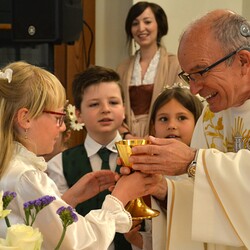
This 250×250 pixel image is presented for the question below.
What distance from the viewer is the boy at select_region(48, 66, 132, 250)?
10.2 ft

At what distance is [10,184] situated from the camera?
6.52 feet

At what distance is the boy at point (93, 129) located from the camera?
3100 millimetres

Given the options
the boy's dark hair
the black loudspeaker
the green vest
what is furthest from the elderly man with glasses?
the black loudspeaker

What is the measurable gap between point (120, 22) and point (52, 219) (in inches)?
166

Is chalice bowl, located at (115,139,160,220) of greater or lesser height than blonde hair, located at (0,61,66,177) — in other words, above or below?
below

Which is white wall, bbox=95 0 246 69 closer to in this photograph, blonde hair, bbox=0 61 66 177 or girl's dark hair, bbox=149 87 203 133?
girl's dark hair, bbox=149 87 203 133

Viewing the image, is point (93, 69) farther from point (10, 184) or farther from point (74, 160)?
point (10, 184)

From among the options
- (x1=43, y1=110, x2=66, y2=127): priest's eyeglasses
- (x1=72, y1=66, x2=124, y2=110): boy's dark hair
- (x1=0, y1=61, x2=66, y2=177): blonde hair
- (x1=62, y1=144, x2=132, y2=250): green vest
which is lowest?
(x1=62, y1=144, x2=132, y2=250): green vest

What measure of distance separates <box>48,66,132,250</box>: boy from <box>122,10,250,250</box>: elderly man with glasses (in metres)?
0.60

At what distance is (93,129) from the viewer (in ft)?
10.6

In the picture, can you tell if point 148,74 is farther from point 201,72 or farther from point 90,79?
point 201,72

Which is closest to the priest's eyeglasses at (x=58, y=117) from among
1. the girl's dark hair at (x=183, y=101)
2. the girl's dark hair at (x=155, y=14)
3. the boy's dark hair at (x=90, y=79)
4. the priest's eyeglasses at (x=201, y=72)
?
the priest's eyeglasses at (x=201, y=72)

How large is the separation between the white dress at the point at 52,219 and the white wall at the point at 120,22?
400cm

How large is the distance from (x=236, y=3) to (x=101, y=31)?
131 cm
